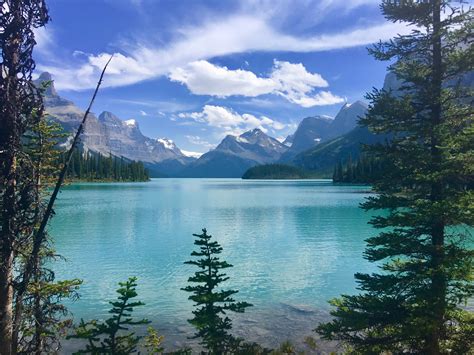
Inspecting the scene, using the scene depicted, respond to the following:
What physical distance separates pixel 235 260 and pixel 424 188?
3177 cm

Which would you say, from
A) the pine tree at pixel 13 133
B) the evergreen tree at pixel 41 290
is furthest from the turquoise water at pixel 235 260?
the pine tree at pixel 13 133

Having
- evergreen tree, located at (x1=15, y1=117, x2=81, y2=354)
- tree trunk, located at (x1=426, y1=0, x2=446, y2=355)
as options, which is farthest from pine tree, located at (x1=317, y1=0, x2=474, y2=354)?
evergreen tree, located at (x1=15, y1=117, x2=81, y2=354)

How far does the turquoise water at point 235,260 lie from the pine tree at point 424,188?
33.0ft

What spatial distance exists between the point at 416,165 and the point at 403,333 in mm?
6520

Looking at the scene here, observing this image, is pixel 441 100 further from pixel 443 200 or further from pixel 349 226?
pixel 349 226

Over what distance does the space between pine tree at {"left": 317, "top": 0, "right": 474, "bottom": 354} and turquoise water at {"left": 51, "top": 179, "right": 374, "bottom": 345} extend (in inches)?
396

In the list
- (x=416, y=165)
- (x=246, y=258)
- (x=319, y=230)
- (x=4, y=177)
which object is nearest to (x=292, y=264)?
(x=246, y=258)

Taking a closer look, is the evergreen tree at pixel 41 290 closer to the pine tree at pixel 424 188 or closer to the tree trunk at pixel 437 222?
the pine tree at pixel 424 188

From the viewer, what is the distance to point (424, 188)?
579 inches


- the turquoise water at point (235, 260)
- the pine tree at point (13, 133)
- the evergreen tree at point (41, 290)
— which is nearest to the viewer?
the pine tree at point (13, 133)

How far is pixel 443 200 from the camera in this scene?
43.2 ft

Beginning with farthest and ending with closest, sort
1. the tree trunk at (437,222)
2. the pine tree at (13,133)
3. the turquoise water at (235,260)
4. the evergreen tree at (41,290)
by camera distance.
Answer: the turquoise water at (235,260) < the tree trunk at (437,222) < the evergreen tree at (41,290) < the pine tree at (13,133)

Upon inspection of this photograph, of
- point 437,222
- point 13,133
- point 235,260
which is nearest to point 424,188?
point 437,222

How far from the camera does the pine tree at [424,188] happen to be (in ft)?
43.5
